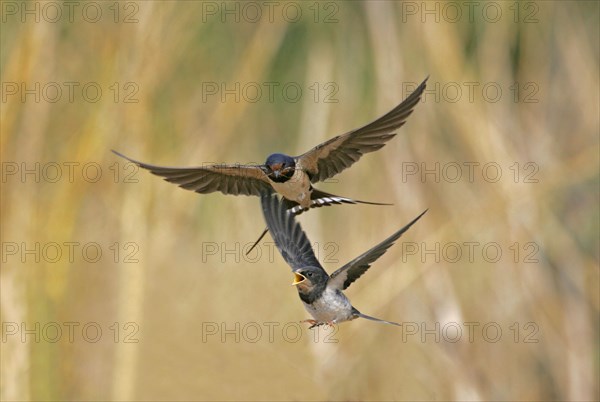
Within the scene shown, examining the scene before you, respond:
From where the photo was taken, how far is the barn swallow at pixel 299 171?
1.48m

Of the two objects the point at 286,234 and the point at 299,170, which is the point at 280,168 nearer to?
the point at 299,170

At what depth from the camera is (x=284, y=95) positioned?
12.5 ft

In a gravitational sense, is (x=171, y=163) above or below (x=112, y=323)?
above

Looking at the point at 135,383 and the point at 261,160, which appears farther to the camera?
the point at 261,160

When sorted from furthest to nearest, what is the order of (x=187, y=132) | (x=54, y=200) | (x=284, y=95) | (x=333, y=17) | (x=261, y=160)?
(x=284, y=95), (x=261, y=160), (x=333, y=17), (x=187, y=132), (x=54, y=200)

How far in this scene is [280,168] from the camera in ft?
4.82

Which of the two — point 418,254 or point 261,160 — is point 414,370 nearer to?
point 418,254

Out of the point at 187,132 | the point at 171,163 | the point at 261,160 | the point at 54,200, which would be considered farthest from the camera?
the point at 261,160

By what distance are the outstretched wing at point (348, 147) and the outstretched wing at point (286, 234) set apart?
0.24ft

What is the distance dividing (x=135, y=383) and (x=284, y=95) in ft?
5.29

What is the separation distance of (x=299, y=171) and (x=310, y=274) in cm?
15

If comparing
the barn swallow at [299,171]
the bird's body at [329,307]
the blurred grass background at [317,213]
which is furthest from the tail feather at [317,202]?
the blurred grass background at [317,213]

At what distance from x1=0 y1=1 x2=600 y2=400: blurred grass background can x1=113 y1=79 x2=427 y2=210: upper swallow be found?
673 mm

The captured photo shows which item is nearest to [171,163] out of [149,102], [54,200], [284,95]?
[149,102]
